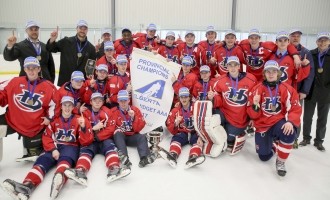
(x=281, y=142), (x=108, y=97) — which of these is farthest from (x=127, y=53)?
(x=281, y=142)

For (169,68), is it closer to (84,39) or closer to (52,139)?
(84,39)

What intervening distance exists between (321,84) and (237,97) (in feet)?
4.05

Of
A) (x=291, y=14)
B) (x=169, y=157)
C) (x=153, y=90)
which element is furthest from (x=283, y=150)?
(x=291, y=14)

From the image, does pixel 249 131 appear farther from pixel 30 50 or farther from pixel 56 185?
pixel 30 50

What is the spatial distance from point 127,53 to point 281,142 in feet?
9.06

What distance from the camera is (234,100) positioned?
3.63 metres

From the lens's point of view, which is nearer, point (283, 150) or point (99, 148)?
point (283, 150)

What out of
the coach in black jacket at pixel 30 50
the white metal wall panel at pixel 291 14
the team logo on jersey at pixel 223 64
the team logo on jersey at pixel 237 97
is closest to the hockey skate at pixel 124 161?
the team logo on jersey at pixel 237 97

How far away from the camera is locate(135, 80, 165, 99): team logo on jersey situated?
4262mm

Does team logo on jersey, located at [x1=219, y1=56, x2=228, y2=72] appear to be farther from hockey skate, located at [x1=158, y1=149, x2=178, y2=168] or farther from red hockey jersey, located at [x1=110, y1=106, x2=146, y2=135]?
hockey skate, located at [x1=158, y1=149, x2=178, y2=168]

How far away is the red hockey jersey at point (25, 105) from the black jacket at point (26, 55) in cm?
79

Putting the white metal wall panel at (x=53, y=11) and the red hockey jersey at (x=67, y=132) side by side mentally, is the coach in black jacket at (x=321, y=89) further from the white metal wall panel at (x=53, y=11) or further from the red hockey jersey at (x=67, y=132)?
the white metal wall panel at (x=53, y=11)

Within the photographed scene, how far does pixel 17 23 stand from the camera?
1091 cm

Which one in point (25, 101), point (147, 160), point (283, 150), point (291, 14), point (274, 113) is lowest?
point (147, 160)
